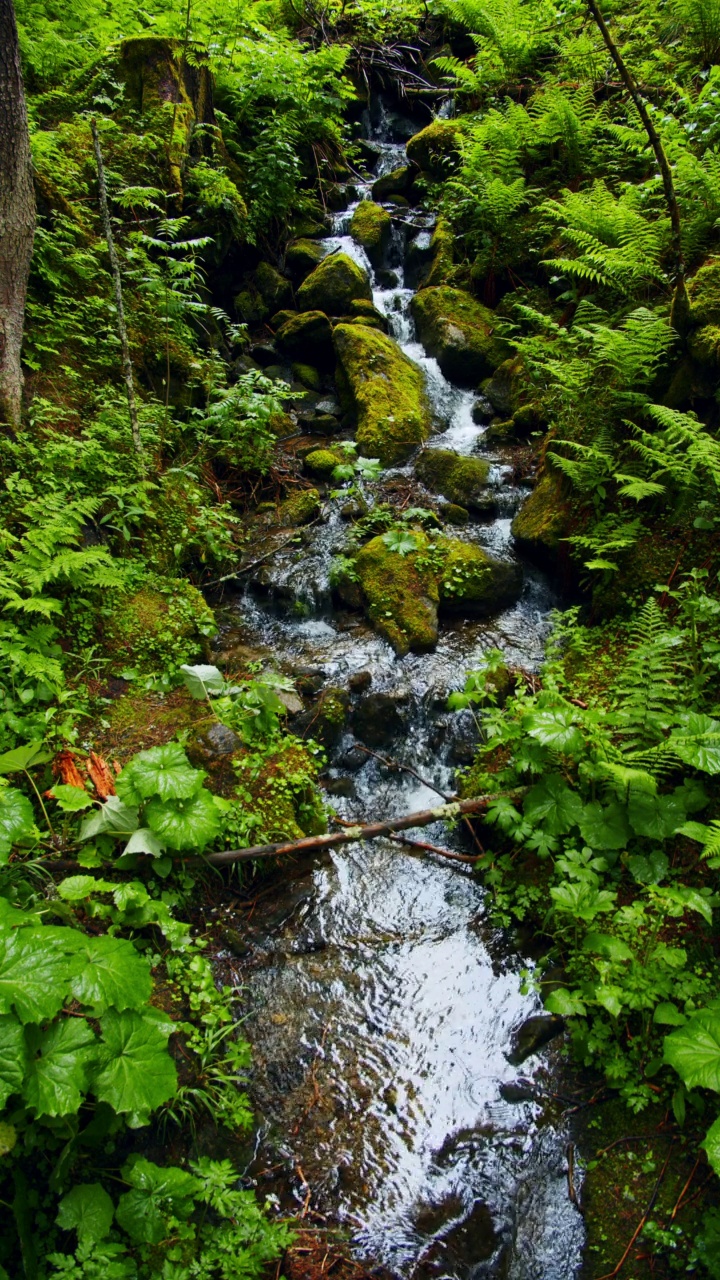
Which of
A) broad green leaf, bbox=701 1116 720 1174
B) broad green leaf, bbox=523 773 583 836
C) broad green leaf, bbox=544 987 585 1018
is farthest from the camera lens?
broad green leaf, bbox=523 773 583 836

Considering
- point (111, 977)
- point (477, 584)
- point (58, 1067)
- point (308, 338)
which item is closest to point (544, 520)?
point (477, 584)

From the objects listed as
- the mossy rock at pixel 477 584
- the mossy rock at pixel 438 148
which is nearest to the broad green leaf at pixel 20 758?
the mossy rock at pixel 477 584

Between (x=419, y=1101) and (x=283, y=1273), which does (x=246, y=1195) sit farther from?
(x=419, y=1101)

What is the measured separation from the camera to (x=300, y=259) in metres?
10.3

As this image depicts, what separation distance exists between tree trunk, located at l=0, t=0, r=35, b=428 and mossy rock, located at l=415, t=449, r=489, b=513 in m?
4.29

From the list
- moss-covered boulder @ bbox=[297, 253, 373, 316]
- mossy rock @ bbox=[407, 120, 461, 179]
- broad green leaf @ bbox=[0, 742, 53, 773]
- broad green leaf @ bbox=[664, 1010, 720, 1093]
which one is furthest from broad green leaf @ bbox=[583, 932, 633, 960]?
mossy rock @ bbox=[407, 120, 461, 179]

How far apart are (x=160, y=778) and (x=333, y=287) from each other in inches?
364

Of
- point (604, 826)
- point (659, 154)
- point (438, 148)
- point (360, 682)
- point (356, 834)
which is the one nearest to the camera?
A: point (604, 826)

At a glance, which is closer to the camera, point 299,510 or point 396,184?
point 299,510

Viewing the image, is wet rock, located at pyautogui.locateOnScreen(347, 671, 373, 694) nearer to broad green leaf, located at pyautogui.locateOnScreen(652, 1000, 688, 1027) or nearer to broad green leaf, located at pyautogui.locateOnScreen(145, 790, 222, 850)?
broad green leaf, located at pyautogui.locateOnScreen(145, 790, 222, 850)

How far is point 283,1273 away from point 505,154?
12052mm

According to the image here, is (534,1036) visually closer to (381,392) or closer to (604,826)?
(604,826)

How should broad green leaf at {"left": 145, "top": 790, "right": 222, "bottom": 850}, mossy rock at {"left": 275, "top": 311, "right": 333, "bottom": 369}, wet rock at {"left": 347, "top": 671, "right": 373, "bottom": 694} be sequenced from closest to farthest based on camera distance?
broad green leaf at {"left": 145, "top": 790, "right": 222, "bottom": 850} < wet rock at {"left": 347, "top": 671, "right": 373, "bottom": 694} < mossy rock at {"left": 275, "top": 311, "right": 333, "bottom": 369}

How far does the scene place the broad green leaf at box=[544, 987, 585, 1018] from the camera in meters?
2.71
